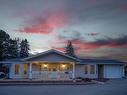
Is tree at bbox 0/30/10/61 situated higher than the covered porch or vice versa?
tree at bbox 0/30/10/61

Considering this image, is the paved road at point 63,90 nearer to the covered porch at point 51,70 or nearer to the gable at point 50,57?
the covered porch at point 51,70

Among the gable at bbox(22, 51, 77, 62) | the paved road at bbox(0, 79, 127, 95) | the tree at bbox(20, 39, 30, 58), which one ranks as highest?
the tree at bbox(20, 39, 30, 58)

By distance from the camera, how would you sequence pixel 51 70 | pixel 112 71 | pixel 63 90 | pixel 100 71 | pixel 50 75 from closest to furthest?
pixel 63 90
pixel 50 75
pixel 51 70
pixel 112 71
pixel 100 71

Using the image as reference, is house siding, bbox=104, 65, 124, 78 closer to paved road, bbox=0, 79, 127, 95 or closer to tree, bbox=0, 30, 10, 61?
paved road, bbox=0, 79, 127, 95

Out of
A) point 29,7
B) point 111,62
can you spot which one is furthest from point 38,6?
point 111,62

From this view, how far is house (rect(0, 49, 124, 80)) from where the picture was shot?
3681 cm

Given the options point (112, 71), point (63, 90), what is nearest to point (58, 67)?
point (112, 71)

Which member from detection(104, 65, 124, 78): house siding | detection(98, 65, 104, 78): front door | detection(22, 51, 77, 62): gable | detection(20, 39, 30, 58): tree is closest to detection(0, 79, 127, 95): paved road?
detection(22, 51, 77, 62): gable

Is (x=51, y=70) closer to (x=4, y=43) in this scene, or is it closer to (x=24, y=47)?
(x=4, y=43)

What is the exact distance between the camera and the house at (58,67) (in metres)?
36.8

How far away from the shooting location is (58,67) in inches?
1565

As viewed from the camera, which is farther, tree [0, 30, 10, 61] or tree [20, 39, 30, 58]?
tree [20, 39, 30, 58]

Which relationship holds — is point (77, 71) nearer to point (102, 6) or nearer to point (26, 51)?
point (102, 6)

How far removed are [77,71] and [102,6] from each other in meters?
14.8
